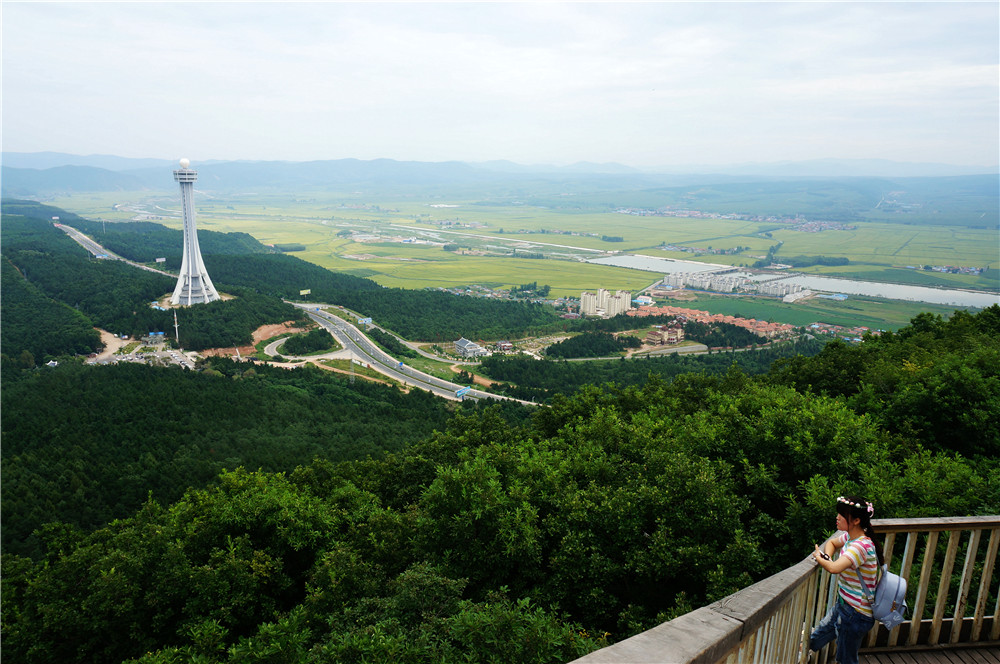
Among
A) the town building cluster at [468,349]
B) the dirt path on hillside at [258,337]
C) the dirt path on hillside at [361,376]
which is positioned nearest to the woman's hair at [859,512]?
the dirt path on hillside at [361,376]

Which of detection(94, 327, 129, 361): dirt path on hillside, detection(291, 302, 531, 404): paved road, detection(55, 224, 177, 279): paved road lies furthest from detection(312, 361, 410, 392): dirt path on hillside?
detection(55, 224, 177, 279): paved road

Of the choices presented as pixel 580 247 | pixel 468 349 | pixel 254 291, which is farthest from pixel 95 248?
pixel 580 247

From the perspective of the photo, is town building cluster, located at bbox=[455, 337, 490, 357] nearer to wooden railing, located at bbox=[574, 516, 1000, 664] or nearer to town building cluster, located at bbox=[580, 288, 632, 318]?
town building cluster, located at bbox=[580, 288, 632, 318]

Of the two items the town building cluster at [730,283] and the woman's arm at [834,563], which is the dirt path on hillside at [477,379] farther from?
the town building cluster at [730,283]

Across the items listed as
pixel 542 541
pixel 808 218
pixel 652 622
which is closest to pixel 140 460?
pixel 542 541

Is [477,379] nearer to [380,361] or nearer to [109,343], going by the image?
[380,361]

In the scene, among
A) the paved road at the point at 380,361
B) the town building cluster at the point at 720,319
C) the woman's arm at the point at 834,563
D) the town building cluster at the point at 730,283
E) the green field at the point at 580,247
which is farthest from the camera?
the green field at the point at 580,247

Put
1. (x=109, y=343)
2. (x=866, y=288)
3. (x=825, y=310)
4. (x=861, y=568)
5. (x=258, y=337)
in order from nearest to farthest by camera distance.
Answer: (x=861, y=568) < (x=109, y=343) < (x=258, y=337) < (x=825, y=310) < (x=866, y=288)
